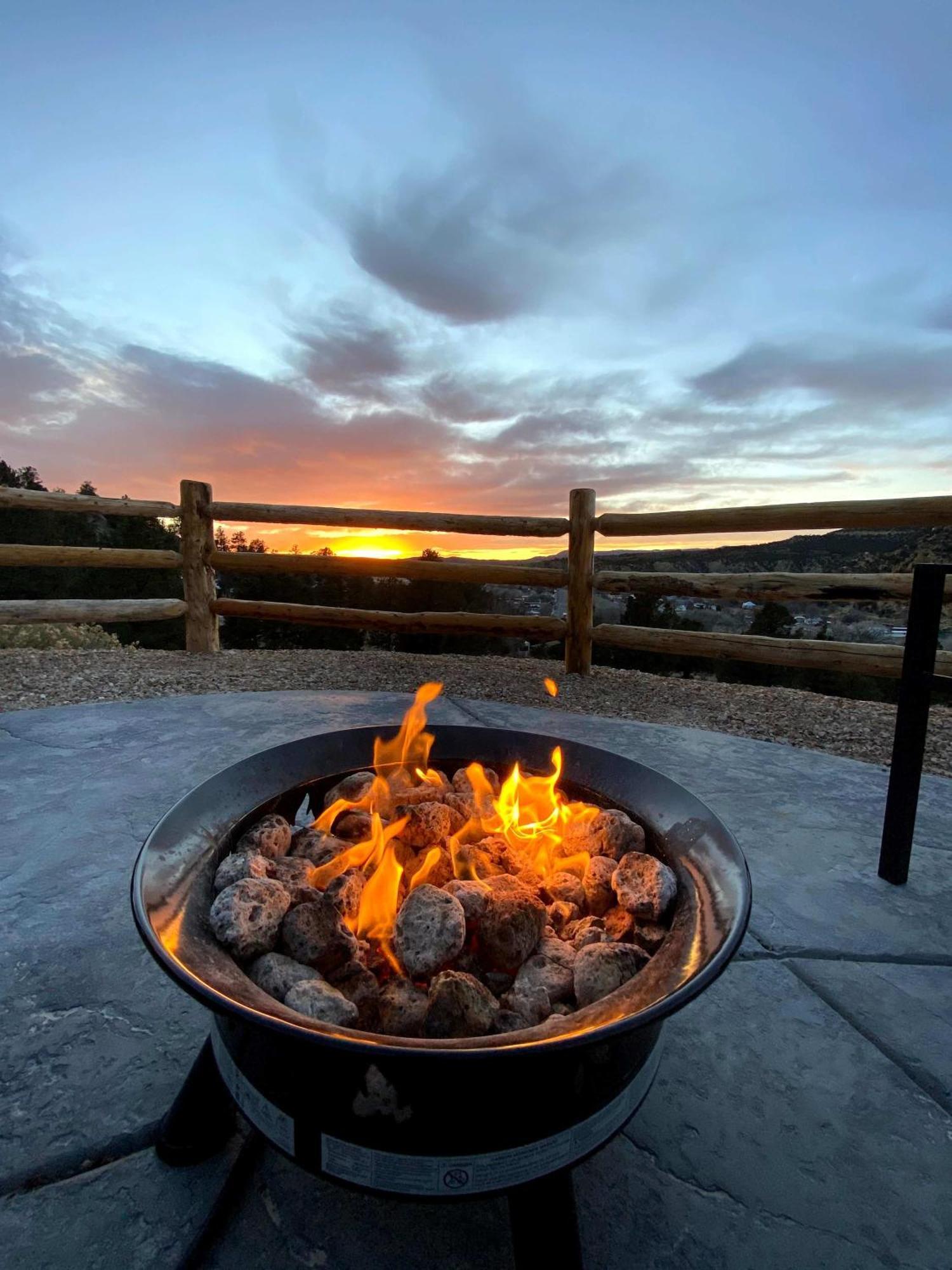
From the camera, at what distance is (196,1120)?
103cm

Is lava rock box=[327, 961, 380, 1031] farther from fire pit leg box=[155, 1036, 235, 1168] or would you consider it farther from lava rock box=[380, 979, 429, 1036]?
fire pit leg box=[155, 1036, 235, 1168]

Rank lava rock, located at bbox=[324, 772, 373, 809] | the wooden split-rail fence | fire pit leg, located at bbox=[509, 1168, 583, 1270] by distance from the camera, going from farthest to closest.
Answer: the wooden split-rail fence
lava rock, located at bbox=[324, 772, 373, 809]
fire pit leg, located at bbox=[509, 1168, 583, 1270]

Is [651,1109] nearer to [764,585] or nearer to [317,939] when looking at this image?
[317,939]

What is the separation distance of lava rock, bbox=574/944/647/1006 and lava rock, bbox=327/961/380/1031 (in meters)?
0.30

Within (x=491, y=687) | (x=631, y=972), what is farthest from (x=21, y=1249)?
(x=491, y=687)

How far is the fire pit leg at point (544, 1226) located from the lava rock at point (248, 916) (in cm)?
47

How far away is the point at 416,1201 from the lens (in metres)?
0.79

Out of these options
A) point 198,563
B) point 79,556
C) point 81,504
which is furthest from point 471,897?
point 81,504

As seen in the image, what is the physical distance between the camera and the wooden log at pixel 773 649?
3.99 meters

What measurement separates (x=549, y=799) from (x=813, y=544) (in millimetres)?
4975

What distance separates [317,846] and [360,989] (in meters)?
0.34

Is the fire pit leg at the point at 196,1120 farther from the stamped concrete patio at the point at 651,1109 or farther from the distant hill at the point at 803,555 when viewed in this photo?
the distant hill at the point at 803,555

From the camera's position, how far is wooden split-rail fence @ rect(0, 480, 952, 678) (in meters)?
4.20

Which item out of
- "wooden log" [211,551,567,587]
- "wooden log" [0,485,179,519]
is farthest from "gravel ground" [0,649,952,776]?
"wooden log" [0,485,179,519]
